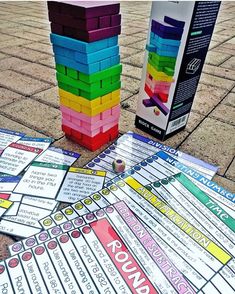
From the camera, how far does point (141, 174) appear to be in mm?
1337

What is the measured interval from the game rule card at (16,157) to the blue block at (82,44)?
0.56 m

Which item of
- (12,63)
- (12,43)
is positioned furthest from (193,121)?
(12,43)

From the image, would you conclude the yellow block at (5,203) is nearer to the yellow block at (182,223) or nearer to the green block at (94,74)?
the yellow block at (182,223)

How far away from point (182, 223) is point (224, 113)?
1.08 metres

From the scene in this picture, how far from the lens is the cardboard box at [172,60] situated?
1.28 m

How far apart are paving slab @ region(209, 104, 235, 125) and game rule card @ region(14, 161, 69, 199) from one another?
1.08m

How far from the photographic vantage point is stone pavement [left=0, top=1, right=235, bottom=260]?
61.7 inches

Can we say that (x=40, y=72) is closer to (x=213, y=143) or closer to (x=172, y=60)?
(x=172, y=60)

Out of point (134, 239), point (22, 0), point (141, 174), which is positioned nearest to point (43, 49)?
point (141, 174)

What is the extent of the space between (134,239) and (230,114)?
1249mm

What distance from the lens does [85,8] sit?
1120mm

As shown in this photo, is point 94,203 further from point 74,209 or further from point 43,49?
point 43,49

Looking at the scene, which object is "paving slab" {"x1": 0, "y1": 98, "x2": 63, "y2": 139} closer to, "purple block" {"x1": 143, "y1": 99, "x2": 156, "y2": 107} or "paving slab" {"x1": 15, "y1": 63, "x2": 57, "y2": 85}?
"paving slab" {"x1": 15, "y1": 63, "x2": 57, "y2": 85}

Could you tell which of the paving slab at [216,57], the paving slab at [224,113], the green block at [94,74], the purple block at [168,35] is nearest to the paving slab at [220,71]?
the paving slab at [216,57]
